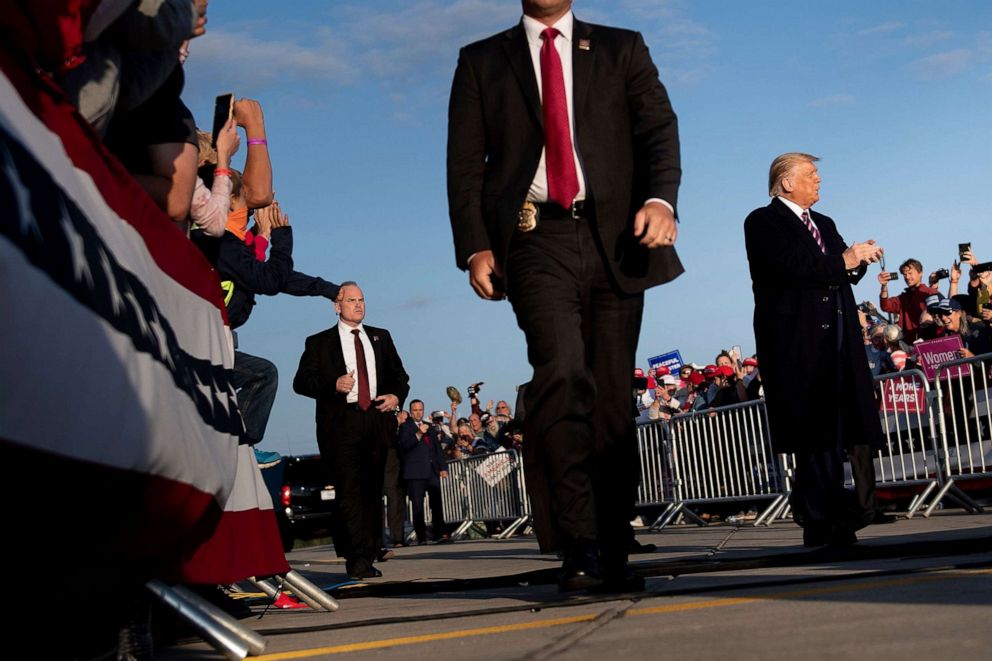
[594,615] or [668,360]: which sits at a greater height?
[668,360]

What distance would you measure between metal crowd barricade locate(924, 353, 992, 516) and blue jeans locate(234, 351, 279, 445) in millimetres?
7305

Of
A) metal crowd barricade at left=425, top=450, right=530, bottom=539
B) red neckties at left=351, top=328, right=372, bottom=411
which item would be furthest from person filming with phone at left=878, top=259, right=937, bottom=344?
Result: red neckties at left=351, top=328, right=372, bottom=411

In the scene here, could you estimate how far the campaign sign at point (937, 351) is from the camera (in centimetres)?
1320

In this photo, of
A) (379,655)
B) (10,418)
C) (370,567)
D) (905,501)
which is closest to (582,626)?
(379,655)

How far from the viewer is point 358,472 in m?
9.64

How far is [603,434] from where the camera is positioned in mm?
4777

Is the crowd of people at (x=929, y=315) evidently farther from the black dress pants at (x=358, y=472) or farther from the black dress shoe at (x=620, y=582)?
the black dress shoe at (x=620, y=582)

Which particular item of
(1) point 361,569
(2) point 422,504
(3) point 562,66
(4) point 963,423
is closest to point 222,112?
(3) point 562,66

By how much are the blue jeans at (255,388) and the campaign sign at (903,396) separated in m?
8.10

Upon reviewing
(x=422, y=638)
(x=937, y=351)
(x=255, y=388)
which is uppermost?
(x=937, y=351)

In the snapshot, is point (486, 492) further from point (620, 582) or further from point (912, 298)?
point (620, 582)

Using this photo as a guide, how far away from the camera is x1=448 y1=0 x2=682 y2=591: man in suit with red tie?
457 cm

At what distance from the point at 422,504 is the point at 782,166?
16.1 metres

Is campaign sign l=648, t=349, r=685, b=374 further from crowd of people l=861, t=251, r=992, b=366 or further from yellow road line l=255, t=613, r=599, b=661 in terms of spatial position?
yellow road line l=255, t=613, r=599, b=661
